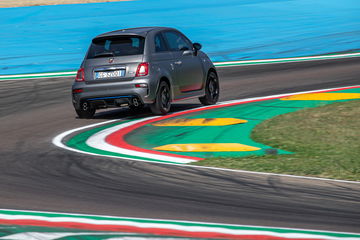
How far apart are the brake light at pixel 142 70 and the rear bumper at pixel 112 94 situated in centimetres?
11

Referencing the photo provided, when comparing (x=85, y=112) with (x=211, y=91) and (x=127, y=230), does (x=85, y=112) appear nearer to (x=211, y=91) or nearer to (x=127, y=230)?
(x=211, y=91)

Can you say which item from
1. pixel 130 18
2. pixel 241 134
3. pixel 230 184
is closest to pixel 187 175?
pixel 230 184

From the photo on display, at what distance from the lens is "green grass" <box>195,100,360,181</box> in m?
8.30

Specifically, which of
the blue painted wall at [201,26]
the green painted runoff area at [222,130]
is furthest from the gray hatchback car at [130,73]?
the blue painted wall at [201,26]

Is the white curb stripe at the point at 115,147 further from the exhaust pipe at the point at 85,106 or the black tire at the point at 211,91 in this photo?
the black tire at the point at 211,91

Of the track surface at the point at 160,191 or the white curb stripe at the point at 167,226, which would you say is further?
the track surface at the point at 160,191

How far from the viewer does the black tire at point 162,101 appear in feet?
44.7

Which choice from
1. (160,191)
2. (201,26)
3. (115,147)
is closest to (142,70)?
(115,147)

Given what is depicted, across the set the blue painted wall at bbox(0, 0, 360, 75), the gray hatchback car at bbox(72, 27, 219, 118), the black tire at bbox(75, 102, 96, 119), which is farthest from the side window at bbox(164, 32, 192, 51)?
the blue painted wall at bbox(0, 0, 360, 75)

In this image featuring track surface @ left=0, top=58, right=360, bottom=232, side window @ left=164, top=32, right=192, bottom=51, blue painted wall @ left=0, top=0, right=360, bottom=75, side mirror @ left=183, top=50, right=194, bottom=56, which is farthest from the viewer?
blue painted wall @ left=0, top=0, right=360, bottom=75

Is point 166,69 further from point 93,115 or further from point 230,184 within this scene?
point 230,184

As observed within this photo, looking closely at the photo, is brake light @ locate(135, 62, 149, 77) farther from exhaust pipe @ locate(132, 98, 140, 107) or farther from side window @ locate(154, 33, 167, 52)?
side window @ locate(154, 33, 167, 52)

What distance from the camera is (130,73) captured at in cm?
1345

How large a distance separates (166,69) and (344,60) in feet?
34.1
